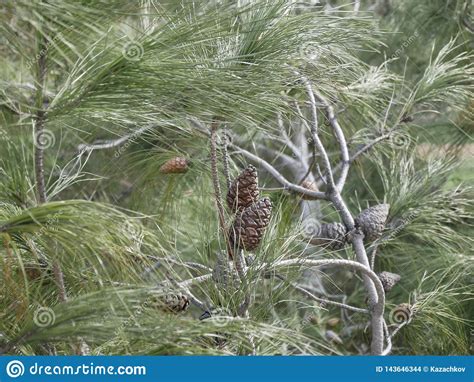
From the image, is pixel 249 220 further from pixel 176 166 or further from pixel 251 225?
pixel 176 166

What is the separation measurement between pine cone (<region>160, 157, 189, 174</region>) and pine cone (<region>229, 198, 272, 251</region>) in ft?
0.60

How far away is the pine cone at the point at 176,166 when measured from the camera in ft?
3.44

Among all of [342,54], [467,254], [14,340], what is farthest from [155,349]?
[467,254]

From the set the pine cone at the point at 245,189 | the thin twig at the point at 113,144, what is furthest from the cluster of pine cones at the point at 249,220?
the thin twig at the point at 113,144

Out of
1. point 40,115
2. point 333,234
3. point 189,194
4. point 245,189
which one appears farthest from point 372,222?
point 40,115

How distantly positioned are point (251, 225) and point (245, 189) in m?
0.05

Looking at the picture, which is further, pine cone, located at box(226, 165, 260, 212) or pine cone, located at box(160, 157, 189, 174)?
pine cone, located at box(160, 157, 189, 174)

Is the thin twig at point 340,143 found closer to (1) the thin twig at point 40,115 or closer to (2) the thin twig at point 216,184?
(2) the thin twig at point 216,184

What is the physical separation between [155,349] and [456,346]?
0.54m

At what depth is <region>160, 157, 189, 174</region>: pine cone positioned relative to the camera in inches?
41.3

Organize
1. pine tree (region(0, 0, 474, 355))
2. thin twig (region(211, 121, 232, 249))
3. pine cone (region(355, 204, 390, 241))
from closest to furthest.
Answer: pine tree (region(0, 0, 474, 355)) < thin twig (region(211, 121, 232, 249)) < pine cone (region(355, 204, 390, 241))

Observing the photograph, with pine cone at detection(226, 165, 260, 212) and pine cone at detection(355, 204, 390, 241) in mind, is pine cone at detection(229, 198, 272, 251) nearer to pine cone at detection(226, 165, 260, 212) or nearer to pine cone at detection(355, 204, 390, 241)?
pine cone at detection(226, 165, 260, 212)

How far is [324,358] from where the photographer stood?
0.89 m

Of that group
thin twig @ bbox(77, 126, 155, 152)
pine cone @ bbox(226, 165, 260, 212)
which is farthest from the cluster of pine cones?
thin twig @ bbox(77, 126, 155, 152)
